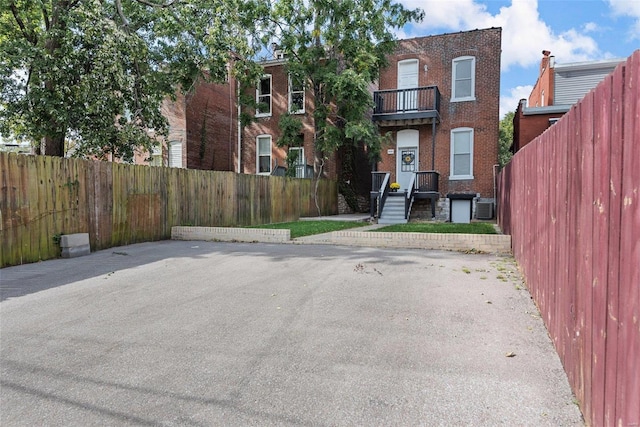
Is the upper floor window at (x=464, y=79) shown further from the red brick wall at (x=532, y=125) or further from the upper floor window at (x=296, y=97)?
the upper floor window at (x=296, y=97)

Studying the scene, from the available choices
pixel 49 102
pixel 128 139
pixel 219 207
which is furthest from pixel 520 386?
pixel 49 102

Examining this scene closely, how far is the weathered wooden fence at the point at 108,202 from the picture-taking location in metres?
7.39

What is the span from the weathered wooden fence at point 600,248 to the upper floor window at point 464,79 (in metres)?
15.4

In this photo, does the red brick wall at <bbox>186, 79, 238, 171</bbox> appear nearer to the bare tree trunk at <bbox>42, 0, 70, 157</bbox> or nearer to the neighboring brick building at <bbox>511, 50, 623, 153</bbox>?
the bare tree trunk at <bbox>42, 0, 70, 157</bbox>

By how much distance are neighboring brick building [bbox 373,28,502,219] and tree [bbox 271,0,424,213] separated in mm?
1365

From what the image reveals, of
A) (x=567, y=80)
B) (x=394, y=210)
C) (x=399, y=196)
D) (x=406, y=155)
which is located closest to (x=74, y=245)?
(x=394, y=210)

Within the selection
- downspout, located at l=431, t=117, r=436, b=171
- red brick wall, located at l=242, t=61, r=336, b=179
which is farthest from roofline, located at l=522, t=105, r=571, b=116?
red brick wall, located at l=242, t=61, r=336, b=179

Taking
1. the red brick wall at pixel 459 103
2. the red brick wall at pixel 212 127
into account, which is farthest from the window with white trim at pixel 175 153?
the red brick wall at pixel 459 103

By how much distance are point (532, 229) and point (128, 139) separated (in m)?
12.6

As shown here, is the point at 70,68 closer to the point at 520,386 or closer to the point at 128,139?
the point at 128,139

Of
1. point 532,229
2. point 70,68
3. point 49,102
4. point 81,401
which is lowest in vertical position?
point 81,401

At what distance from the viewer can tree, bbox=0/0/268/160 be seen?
12.1m

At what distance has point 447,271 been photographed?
6469 mm

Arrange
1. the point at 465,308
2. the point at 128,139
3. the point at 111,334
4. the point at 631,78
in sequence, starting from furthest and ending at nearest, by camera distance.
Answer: the point at 128,139
the point at 465,308
the point at 111,334
the point at 631,78
